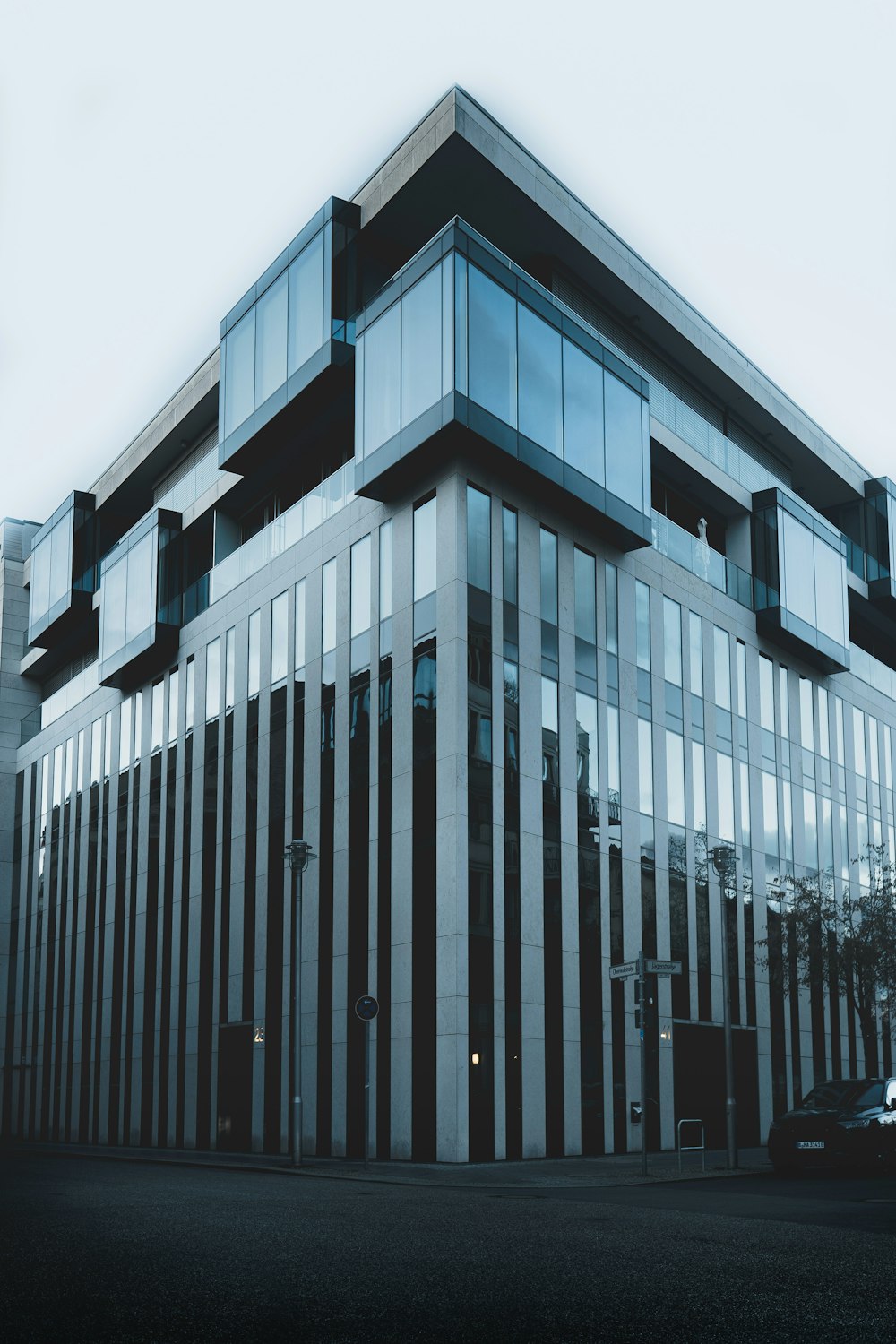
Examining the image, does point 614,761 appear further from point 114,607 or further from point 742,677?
point 114,607

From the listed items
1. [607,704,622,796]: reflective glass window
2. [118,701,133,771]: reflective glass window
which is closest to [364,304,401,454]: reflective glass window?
[607,704,622,796]: reflective glass window

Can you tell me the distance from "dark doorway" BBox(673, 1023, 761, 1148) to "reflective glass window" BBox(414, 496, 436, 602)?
39.6ft

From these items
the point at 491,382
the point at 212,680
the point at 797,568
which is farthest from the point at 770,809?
the point at 491,382

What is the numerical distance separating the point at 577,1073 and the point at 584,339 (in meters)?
16.0

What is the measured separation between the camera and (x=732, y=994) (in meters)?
34.2

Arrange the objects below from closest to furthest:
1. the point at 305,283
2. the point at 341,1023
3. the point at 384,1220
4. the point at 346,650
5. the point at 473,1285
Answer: the point at 473,1285, the point at 384,1220, the point at 341,1023, the point at 346,650, the point at 305,283

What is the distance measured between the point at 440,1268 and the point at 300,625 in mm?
24822

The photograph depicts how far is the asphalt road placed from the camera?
6.88 metres

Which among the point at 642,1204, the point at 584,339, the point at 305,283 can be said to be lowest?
the point at 642,1204

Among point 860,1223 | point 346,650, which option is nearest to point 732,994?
point 346,650

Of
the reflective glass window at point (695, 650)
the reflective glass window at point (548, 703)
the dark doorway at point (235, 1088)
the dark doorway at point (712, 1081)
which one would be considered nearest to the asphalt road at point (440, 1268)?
the reflective glass window at point (548, 703)

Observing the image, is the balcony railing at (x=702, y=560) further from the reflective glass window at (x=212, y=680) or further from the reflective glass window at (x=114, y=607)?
the reflective glass window at (x=114, y=607)

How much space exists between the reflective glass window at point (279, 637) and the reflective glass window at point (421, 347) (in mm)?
7492

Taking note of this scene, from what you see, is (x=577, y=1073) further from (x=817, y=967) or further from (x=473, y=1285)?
(x=473, y=1285)
